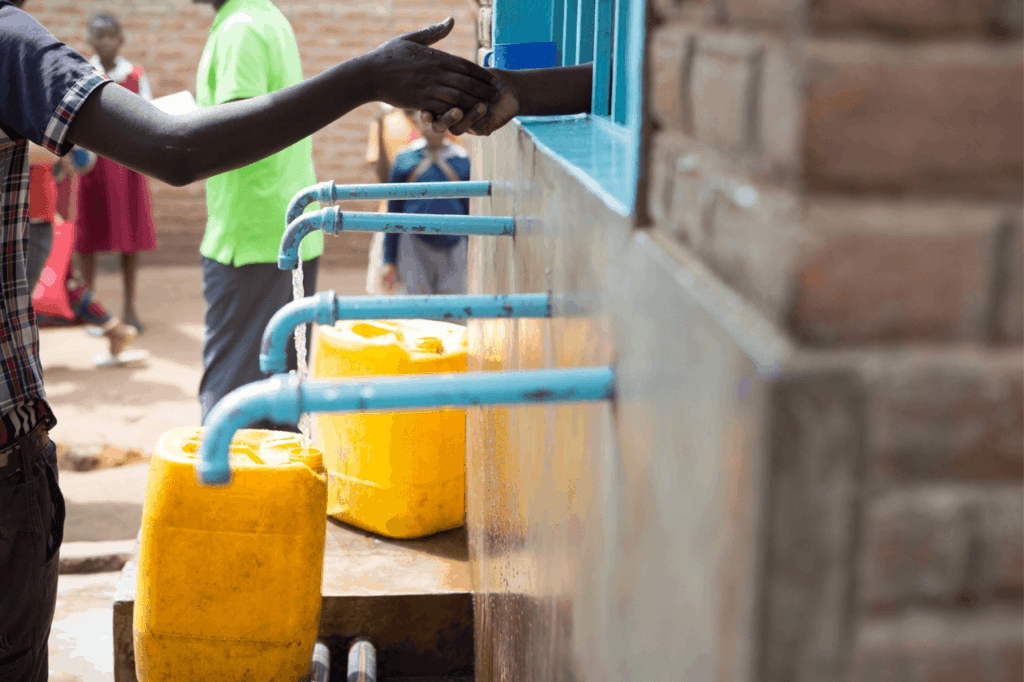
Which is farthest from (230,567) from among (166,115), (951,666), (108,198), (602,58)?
(108,198)

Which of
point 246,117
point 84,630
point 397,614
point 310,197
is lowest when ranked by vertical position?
point 84,630

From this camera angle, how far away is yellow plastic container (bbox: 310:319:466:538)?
2631mm

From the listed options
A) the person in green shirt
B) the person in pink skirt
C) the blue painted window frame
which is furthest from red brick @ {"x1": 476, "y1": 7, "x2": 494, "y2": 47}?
the person in pink skirt

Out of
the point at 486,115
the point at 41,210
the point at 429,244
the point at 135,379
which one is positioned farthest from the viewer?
the point at 135,379

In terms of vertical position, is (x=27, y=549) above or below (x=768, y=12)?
below

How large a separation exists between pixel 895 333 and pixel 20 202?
1.43m

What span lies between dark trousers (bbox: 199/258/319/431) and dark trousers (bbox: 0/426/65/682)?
1637 millimetres

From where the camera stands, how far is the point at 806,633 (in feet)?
1.58

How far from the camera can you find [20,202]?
1514 mm

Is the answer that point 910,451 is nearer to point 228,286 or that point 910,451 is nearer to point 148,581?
point 148,581

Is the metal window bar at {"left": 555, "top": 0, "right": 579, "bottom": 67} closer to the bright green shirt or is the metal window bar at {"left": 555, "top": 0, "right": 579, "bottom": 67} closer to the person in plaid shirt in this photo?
the person in plaid shirt

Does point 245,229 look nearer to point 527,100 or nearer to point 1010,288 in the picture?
point 527,100

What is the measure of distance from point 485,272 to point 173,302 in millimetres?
5421

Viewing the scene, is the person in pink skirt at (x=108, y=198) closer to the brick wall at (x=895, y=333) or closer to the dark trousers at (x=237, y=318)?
the dark trousers at (x=237, y=318)
